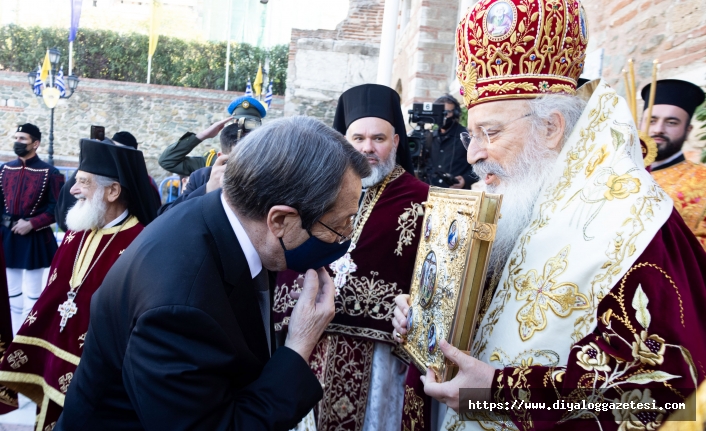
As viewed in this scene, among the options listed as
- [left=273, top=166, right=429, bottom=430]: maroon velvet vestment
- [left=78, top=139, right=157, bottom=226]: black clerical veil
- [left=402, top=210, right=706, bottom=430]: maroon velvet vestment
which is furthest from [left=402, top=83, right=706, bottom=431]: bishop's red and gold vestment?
[left=78, top=139, right=157, bottom=226]: black clerical veil

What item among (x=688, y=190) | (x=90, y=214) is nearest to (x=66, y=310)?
(x=90, y=214)

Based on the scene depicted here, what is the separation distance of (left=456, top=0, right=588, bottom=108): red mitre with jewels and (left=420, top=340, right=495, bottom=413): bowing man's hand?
3.44ft

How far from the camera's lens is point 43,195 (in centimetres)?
703

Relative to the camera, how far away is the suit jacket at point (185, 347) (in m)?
1.40

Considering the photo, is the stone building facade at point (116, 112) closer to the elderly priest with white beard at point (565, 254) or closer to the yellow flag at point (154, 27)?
the yellow flag at point (154, 27)

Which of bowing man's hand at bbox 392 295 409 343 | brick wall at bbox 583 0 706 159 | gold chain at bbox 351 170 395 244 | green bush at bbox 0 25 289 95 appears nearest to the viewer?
bowing man's hand at bbox 392 295 409 343

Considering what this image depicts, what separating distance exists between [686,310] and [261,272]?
1297mm

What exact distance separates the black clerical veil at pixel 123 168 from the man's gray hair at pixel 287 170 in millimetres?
2275

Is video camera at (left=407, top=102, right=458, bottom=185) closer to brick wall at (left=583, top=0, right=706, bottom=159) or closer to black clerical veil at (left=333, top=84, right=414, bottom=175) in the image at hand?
black clerical veil at (left=333, top=84, right=414, bottom=175)

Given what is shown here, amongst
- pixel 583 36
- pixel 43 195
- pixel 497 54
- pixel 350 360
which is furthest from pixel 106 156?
pixel 43 195

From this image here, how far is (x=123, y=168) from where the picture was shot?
367 cm

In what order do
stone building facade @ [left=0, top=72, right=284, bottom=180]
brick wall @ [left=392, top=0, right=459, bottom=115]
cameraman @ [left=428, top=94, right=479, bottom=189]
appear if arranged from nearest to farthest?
cameraman @ [left=428, top=94, right=479, bottom=189]
brick wall @ [left=392, top=0, right=459, bottom=115]
stone building facade @ [left=0, top=72, right=284, bottom=180]

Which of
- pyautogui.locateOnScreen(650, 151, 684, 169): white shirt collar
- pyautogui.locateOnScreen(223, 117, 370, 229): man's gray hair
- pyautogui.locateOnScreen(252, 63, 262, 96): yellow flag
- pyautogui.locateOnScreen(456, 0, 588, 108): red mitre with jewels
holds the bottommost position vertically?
pyautogui.locateOnScreen(223, 117, 370, 229): man's gray hair

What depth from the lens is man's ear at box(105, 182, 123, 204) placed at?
12.0ft
